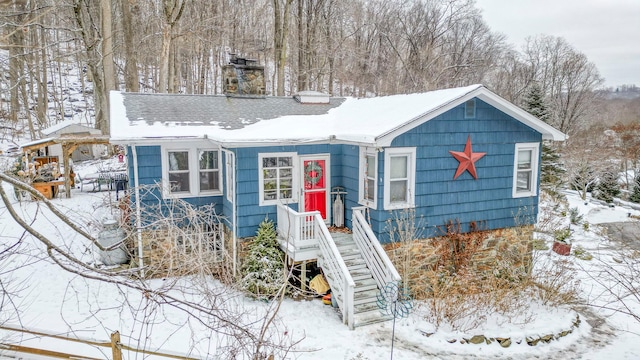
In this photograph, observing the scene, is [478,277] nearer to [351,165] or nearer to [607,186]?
[351,165]

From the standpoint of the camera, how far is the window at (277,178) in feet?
34.2

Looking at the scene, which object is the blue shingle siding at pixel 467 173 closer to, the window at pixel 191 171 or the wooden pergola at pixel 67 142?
the window at pixel 191 171

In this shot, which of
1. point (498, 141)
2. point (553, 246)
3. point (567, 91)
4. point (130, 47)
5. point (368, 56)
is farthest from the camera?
point (567, 91)

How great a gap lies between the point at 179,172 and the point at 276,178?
2655 millimetres

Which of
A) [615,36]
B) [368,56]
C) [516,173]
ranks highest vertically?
[615,36]

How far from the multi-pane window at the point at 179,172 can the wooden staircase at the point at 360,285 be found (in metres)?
4.25

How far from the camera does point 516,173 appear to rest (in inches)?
442

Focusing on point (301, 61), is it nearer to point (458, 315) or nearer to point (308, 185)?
point (308, 185)

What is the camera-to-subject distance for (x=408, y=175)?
10055 millimetres

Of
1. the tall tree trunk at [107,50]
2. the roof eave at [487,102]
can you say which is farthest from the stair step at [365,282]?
the tall tree trunk at [107,50]

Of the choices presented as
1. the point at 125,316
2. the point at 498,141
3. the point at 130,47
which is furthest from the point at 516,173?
the point at 130,47

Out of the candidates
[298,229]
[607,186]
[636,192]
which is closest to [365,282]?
[298,229]

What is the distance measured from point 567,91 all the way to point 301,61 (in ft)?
94.1

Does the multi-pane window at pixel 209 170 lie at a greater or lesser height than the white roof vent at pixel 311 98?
lesser
